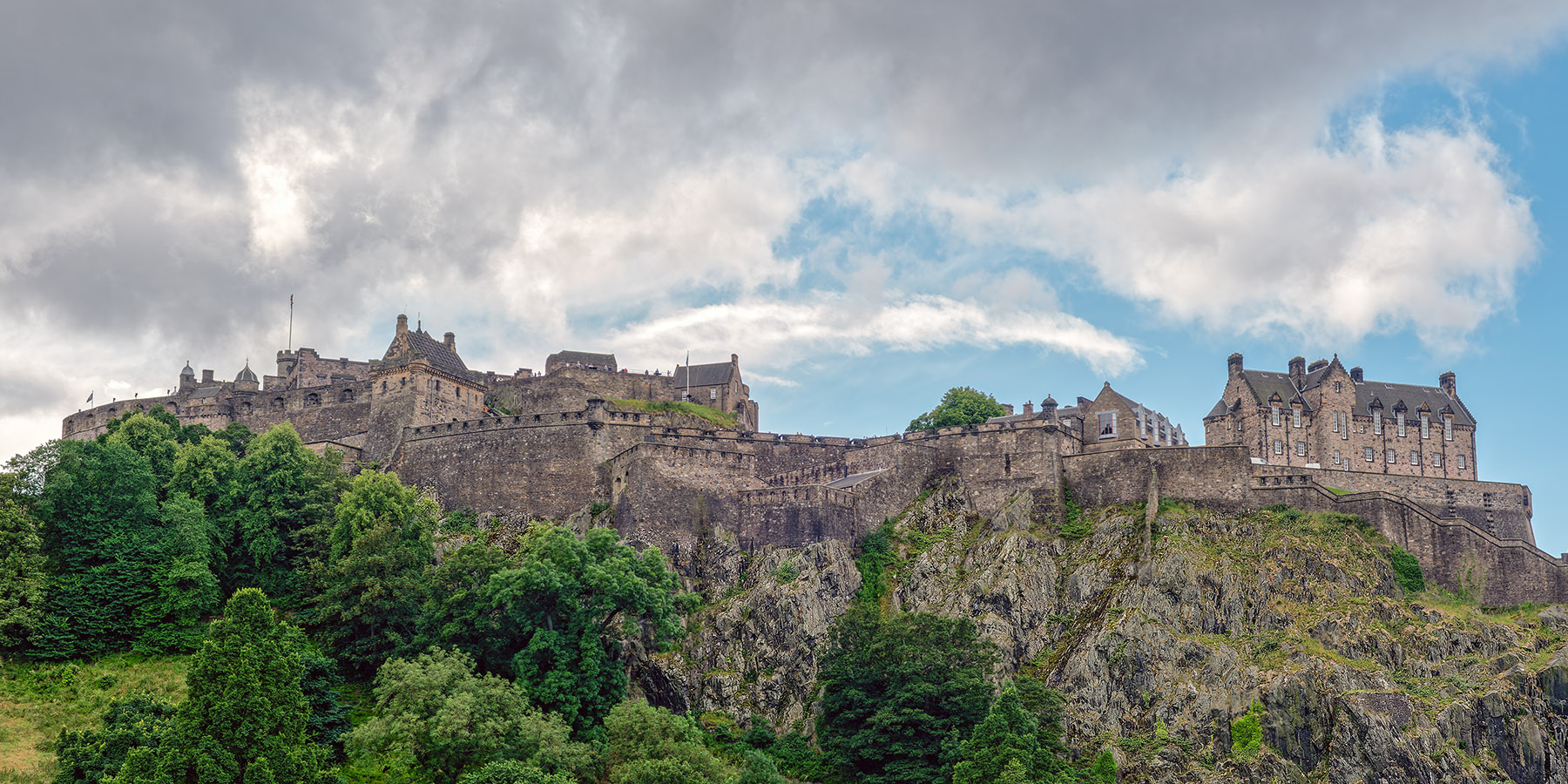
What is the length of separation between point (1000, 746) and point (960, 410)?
104 feet

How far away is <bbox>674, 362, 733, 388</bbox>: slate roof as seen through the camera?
8175 centimetres

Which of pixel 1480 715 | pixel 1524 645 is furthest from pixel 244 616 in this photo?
pixel 1524 645

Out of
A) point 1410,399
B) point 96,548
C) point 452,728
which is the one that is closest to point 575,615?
point 452,728

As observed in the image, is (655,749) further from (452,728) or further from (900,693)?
(900,693)

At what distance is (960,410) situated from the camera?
78000 mm

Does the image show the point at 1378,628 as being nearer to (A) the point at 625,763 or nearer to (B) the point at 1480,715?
(B) the point at 1480,715

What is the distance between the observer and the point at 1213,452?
65250mm

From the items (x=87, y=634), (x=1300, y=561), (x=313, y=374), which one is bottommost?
(x=87, y=634)

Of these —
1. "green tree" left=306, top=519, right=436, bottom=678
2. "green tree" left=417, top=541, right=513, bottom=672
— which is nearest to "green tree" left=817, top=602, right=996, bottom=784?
"green tree" left=417, top=541, right=513, bottom=672

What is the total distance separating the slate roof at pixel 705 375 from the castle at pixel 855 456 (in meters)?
0.40

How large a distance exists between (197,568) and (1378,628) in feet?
164

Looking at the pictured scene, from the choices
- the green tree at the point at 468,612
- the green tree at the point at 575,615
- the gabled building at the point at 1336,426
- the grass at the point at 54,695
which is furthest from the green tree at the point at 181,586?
the gabled building at the point at 1336,426

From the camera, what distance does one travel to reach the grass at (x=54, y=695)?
45781 mm

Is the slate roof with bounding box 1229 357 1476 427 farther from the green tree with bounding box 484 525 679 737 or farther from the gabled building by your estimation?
the green tree with bounding box 484 525 679 737
